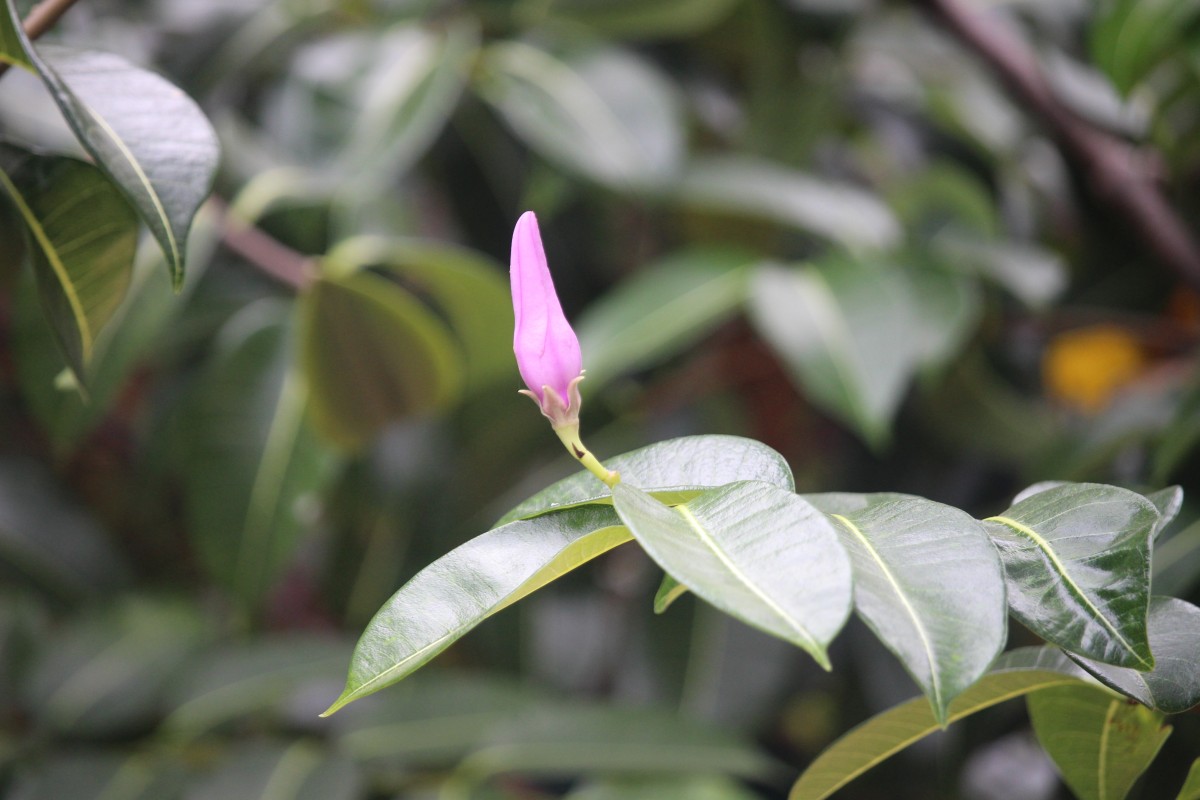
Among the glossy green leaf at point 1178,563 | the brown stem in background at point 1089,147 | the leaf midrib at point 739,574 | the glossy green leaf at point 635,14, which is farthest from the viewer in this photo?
the glossy green leaf at point 635,14

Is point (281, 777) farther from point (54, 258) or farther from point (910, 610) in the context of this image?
point (910, 610)

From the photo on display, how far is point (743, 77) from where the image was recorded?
3.57 ft

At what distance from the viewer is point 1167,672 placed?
238 millimetres

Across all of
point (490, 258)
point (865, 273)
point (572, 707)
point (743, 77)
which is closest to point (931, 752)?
point (572, 707)

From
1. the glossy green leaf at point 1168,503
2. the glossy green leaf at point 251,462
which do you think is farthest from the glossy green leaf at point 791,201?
the glossy green leaf at point 1168,503

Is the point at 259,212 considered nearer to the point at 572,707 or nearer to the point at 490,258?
the point at 490,258

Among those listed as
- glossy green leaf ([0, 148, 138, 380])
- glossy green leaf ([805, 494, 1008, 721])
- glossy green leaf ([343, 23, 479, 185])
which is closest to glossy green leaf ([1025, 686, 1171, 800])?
glossy green leaf ([805, 494, 1008, 721])

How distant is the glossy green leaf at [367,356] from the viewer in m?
0.67

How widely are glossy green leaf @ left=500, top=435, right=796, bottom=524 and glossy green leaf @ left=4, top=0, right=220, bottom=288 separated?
0.13 m

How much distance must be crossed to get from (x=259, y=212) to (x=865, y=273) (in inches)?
18.6

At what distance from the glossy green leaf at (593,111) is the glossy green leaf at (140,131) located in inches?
18.6

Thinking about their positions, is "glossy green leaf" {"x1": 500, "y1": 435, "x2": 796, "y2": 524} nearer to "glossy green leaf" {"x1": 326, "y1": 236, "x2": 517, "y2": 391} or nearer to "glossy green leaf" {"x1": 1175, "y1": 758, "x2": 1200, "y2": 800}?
"glossy green leaf" {"x1": 1175, "y1": 758, "x2": 1200, "y2": 800}

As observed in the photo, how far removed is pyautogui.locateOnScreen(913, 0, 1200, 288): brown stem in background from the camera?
73 centimetres

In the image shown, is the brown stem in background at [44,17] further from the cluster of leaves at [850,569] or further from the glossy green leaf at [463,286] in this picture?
the glossy green leaf at [463,286]
